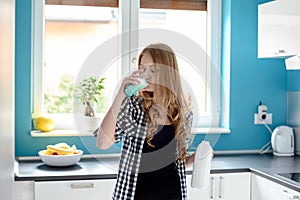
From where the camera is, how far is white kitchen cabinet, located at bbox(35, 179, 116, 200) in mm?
2240

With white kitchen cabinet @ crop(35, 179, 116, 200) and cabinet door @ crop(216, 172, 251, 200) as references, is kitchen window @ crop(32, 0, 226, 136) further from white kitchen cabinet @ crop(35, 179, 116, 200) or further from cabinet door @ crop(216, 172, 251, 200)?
white kitchen cabinet @ crop(35, 179, 116, 200)

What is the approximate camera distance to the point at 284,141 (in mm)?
2926

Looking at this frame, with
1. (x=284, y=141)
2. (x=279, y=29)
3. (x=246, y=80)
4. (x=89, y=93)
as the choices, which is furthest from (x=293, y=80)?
(x=89, y=93)

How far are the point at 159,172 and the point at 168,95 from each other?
29cm

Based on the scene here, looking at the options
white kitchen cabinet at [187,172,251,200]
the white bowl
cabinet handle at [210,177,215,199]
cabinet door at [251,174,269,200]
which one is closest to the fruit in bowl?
the white bowl

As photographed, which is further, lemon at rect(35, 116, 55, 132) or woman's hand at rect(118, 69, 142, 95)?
lemon at rect(35, 116, 55, 132)

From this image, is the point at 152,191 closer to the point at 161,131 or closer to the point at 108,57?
the point at 161,131

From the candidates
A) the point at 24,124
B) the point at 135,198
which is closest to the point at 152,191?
the point at 135,198

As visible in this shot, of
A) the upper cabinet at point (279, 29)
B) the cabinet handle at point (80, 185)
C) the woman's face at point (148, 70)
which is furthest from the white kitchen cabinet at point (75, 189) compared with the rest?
the upper cabinet at point (279, 29)

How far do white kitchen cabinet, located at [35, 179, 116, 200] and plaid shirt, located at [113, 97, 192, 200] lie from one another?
0.63m

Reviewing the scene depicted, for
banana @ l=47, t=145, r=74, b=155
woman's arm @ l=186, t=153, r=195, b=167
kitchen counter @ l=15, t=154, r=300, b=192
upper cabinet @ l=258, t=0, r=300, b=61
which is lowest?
kitchen counter @ l=15, t=154, r=300, b=192

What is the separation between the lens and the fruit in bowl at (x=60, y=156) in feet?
8.00

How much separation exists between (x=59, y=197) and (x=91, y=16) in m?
1.24

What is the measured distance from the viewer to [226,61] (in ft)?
10.1
